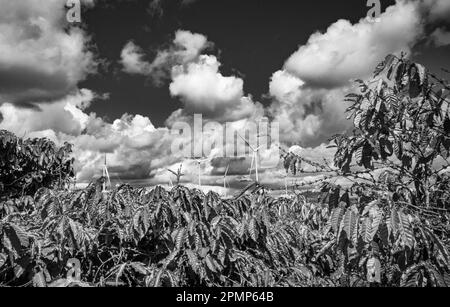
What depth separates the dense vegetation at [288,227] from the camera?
2445 millimetres

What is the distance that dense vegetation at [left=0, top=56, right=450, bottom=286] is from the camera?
96.3 inches

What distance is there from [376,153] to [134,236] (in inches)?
102

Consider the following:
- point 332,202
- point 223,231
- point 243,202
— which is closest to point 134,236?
point 223,231

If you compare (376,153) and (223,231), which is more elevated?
(376,153)

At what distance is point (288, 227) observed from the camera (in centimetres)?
476

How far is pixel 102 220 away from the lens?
4.13 meters

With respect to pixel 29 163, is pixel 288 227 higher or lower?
lower

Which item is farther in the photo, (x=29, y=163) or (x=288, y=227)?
(x=29, y=163)

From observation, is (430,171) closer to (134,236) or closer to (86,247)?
(134,236)

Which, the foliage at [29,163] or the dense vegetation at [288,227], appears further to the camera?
the foliage at [29,163]

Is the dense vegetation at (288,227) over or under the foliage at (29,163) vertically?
under

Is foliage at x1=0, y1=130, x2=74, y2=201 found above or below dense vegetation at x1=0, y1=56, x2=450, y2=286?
above

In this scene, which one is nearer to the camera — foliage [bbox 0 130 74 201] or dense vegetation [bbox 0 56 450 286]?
dense vegetation [bbox 0 56 450 286]
